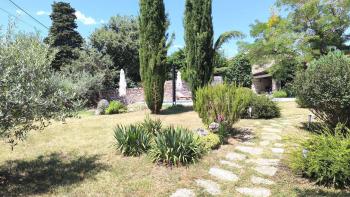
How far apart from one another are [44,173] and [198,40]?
9.08 metres

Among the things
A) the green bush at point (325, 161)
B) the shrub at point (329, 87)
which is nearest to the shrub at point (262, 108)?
the shrub at point (329, 87)

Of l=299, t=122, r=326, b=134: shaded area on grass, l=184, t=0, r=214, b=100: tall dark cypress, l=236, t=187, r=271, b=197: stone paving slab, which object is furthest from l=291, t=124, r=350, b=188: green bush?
l=184, t=0, r=214, b=100: tall dark cypress

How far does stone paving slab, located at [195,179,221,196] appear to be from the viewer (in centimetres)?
576

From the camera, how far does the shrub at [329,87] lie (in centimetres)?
838

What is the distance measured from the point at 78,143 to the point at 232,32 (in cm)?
908

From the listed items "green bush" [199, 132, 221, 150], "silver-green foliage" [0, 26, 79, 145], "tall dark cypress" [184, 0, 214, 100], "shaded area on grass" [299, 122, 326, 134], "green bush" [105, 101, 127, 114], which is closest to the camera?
"silver-green foliage" [0, 26, 79, 145]

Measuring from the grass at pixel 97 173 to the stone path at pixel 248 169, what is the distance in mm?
88

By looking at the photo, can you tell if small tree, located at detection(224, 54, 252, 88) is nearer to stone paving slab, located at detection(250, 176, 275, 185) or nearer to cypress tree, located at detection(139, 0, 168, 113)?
cypress tree, located at detection(139, 0, 168, 113)

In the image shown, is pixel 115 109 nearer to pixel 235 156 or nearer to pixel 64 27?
pixel 235 156

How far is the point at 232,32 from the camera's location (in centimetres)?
1462

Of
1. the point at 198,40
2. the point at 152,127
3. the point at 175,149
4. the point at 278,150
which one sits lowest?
the point at 278,150

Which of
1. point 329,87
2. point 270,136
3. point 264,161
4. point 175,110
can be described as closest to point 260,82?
Result: point 175,110

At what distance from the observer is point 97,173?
6.66m

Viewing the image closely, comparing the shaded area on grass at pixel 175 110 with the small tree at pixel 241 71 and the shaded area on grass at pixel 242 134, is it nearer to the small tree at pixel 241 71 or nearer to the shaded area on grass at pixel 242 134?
the shaded area on grass at pixel 242 134
